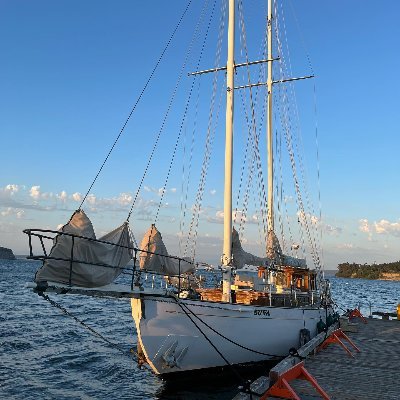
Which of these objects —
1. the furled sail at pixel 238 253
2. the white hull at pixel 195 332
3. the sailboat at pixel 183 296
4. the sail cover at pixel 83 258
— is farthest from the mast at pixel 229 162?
the sail cover at pixel 83 258

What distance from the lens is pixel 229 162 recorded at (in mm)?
18688

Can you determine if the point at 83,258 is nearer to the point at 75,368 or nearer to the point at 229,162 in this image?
the point at 229,162

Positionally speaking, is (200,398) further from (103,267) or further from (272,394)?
(103,267)

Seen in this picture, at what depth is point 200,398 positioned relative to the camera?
1580 cm

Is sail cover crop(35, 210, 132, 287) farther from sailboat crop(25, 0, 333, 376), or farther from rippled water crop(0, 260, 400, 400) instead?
rippled water crop(0, 260, 400, 400)

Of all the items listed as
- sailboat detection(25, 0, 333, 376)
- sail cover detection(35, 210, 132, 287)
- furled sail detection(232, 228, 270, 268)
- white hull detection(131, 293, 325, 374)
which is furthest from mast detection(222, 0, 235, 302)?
sail cover detection(35, 210, 132, 287)

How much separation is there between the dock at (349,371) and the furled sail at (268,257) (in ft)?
15.6

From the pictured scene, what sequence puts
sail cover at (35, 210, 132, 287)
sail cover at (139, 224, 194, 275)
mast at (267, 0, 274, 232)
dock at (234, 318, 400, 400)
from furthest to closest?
mast at (267, 0, 274, 232), sail cover at (139, 224, 194, 275), dock at (234, 318, 400, 400), sail cover at (35, 210, 132, 287)

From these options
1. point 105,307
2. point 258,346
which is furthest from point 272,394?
point 105,307

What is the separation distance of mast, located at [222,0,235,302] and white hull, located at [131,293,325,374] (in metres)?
1.45

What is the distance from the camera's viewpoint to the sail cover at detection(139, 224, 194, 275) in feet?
49.9

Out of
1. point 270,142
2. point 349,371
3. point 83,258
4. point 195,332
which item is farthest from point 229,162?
point 270,142

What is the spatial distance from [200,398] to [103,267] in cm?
677

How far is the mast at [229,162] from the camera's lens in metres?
18.2
